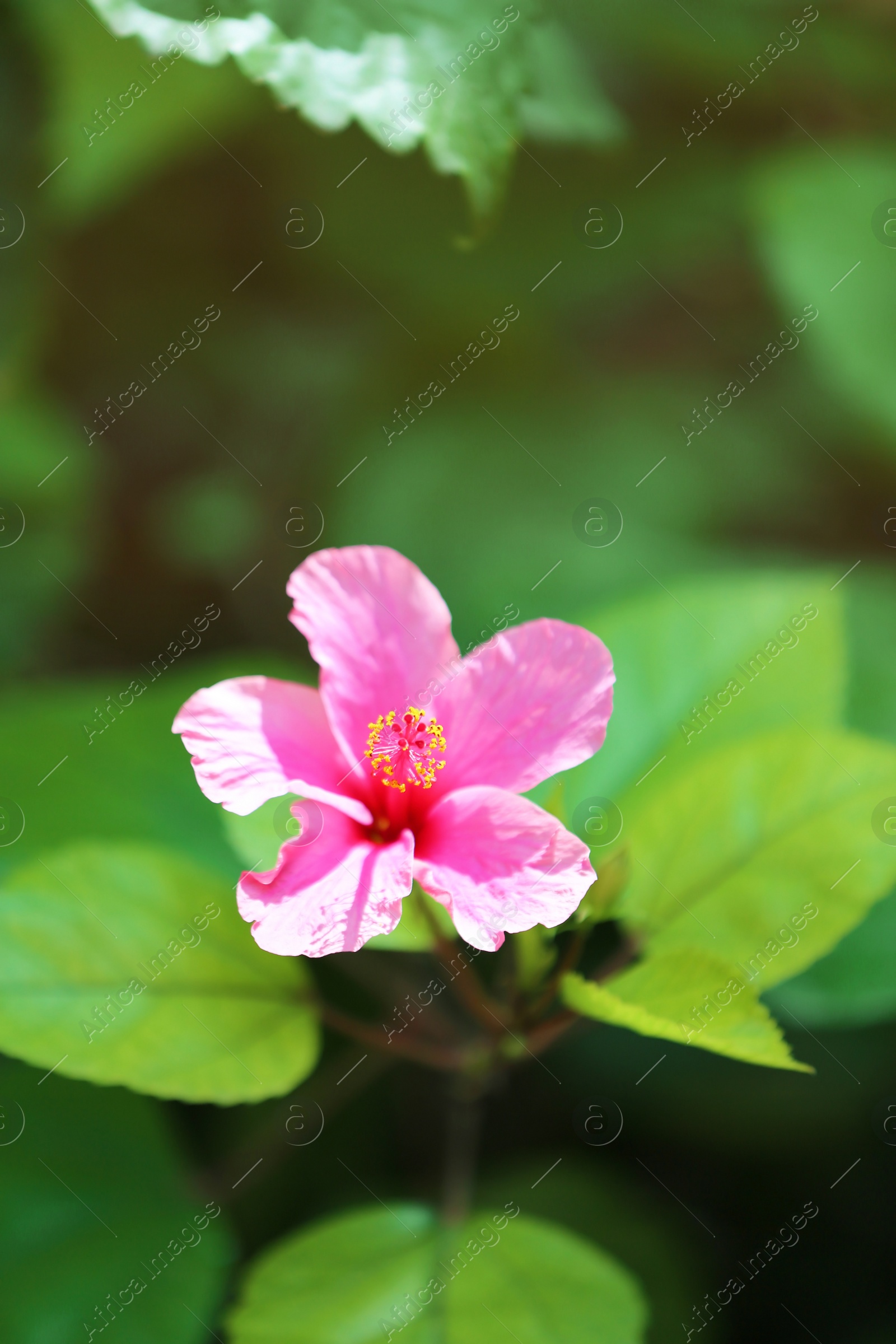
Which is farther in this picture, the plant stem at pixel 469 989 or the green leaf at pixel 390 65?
the green leaf at pixel 390 65

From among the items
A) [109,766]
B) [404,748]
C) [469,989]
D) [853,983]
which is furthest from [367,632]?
[853,983]

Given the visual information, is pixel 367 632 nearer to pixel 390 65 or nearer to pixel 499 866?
pixel 499 866

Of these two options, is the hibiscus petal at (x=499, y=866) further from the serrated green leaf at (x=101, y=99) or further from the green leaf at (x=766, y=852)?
the serrated green leaf at (x=101, y=99)

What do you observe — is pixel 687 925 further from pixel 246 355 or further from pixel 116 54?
pixel 116 54

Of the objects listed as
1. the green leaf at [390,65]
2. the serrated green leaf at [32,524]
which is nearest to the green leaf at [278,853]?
the green leaf at [390,65]

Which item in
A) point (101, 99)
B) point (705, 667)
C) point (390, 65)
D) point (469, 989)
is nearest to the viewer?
point (469, 989)
